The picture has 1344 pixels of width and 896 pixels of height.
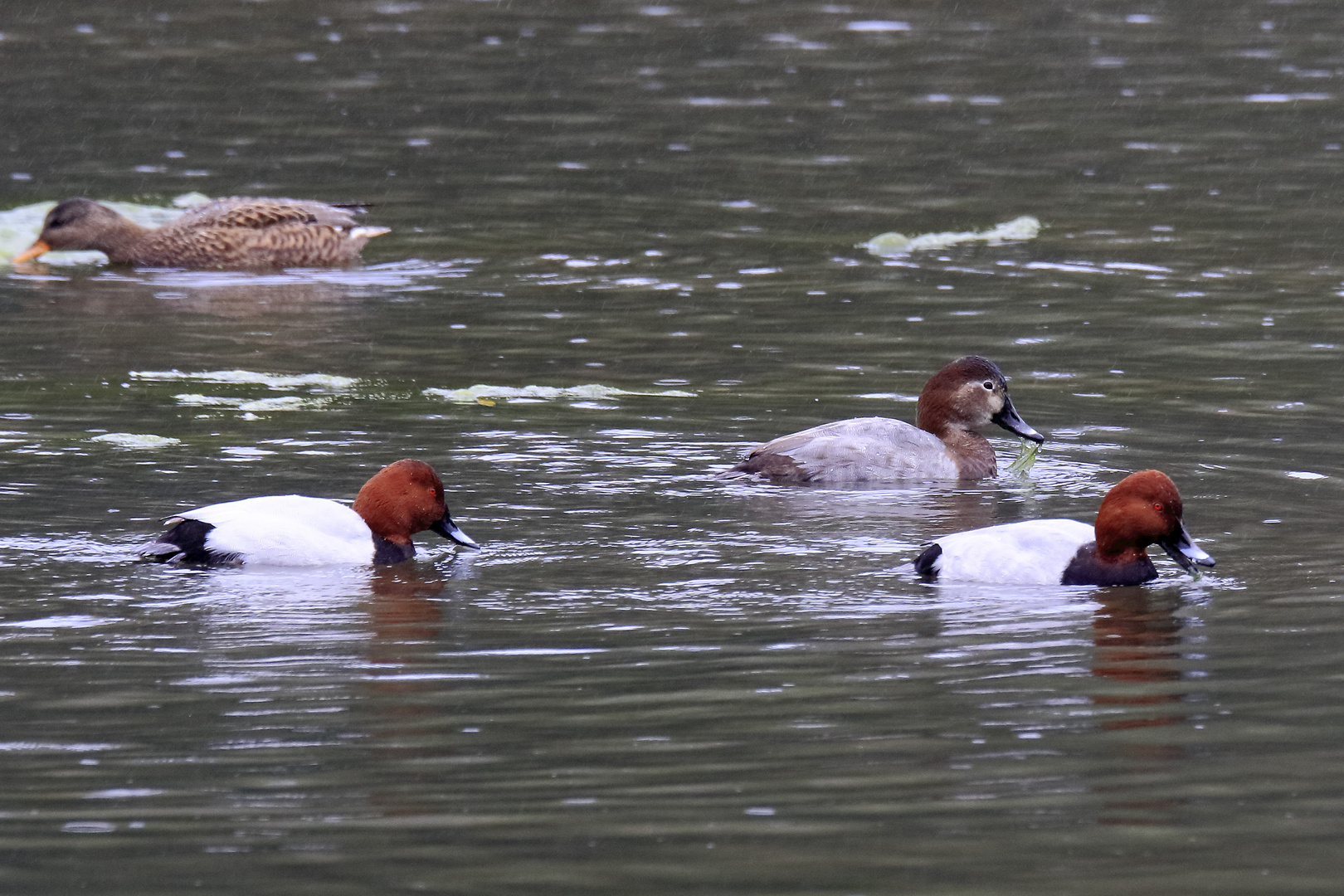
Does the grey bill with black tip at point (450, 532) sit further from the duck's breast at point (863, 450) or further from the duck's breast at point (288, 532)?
the duck's breast at point (863, 450)

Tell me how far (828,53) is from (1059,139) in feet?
19.6

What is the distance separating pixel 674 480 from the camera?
37.2 ft

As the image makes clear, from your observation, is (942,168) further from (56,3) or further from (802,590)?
(56,3)

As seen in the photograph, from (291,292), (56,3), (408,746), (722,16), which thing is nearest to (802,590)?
(408,746)

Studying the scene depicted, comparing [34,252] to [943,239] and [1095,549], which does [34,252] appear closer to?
[943,239]

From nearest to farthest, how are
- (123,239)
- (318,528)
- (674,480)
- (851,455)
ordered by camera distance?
(318,528) < (674,480) < (851,455) < (123,239)

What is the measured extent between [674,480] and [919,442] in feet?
4.86

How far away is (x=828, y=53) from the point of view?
28250 mm

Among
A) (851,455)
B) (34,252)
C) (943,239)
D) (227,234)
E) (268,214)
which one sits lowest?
(851,455)

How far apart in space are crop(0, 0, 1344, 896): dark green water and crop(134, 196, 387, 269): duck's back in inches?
15.9

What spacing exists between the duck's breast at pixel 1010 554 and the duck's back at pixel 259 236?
10.3 meters

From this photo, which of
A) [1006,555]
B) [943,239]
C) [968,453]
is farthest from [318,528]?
[943,239]

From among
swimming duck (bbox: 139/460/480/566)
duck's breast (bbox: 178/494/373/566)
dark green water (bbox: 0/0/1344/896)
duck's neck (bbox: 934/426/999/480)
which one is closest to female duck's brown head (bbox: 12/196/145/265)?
dark green water (bbox: 0/0/1344/896)

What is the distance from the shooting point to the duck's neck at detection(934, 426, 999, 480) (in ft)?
40.3
